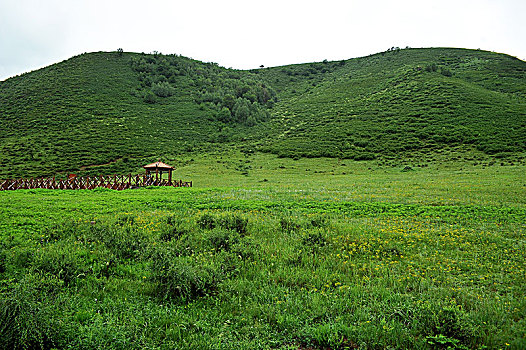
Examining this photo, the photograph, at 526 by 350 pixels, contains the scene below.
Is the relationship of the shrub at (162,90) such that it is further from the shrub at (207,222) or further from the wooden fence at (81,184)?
the shrub at (207,222)

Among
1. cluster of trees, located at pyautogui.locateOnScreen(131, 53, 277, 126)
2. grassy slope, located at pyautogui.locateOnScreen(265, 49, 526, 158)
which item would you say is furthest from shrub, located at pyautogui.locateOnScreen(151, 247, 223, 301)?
cluster of trees, located at pyautogui.locateOnScreen(131, 53, 277, 126)

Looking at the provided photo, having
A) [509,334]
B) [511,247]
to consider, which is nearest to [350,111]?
[511,247]

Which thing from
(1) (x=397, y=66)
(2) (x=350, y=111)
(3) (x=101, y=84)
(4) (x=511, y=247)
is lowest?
(4) (x=511, y=247)

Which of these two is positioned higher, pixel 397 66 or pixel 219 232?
pixel 397 66

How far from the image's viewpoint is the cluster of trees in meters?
83.1

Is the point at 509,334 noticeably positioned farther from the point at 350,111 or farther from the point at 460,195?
the point at 350,111

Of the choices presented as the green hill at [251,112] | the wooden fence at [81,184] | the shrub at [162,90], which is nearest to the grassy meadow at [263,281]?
the wooden fence at [81,184]

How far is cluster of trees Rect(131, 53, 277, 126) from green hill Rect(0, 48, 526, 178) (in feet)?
1.34

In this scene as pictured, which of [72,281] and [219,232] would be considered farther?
[219,232]

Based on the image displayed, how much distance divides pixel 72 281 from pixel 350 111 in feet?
244

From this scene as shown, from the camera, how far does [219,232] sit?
806cm

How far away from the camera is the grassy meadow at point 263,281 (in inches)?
151

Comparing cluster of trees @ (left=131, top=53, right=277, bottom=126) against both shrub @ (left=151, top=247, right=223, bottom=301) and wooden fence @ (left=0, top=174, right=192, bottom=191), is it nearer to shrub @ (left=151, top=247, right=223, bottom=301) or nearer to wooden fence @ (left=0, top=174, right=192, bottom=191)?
wooden fence @ (left=0, top=174, right=192, bottom=191)

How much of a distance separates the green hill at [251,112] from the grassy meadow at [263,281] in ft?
120
